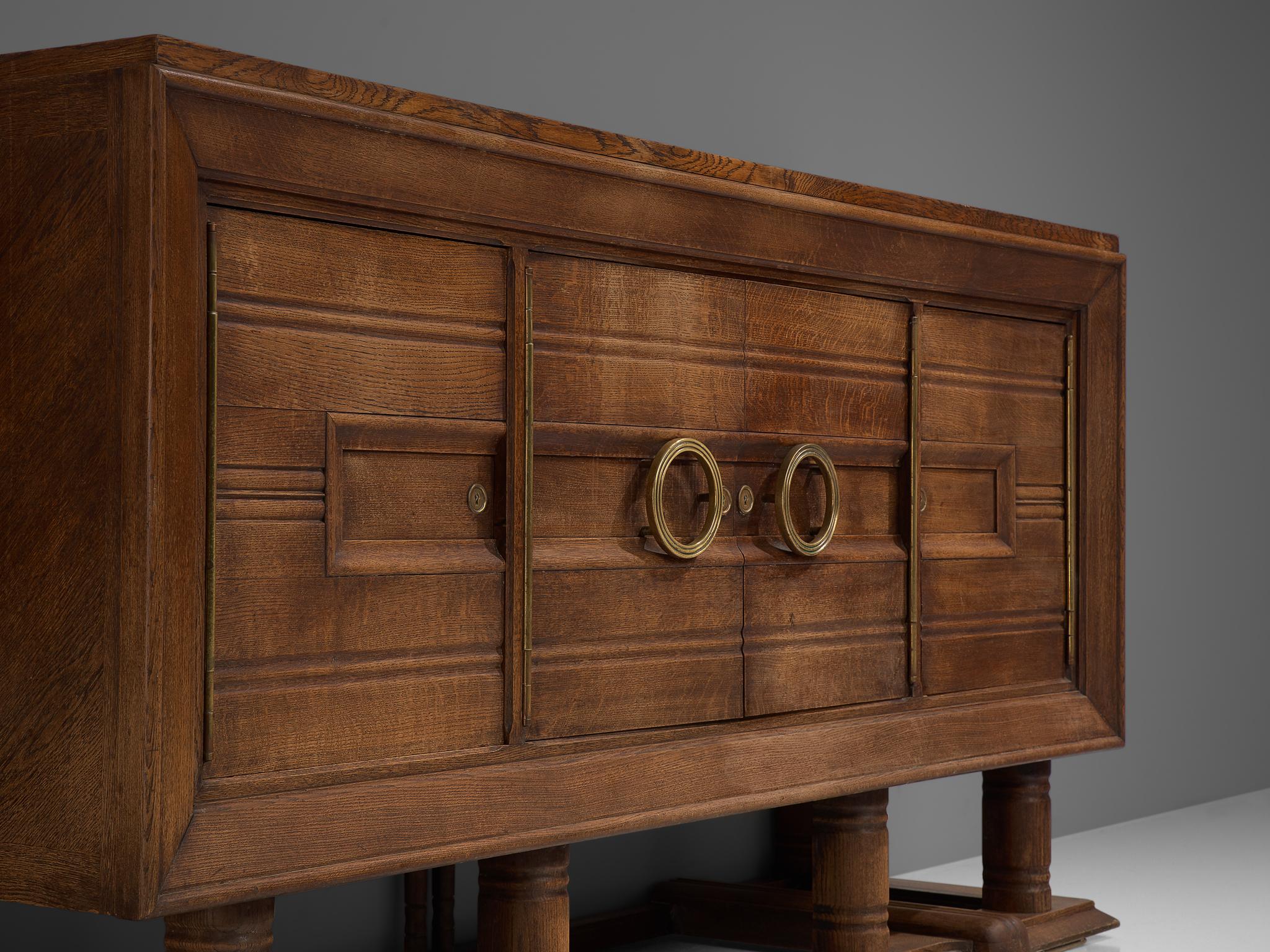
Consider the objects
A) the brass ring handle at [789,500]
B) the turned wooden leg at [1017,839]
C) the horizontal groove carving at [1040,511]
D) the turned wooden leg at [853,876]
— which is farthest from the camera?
the turned wooden leg at [1017,839]

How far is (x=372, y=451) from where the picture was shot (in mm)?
1270

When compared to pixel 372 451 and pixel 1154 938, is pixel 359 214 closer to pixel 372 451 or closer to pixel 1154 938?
pixel 372 451

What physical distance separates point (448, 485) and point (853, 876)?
687 millimetres

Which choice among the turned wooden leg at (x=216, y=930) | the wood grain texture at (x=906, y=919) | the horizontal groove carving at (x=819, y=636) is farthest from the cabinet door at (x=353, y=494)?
the wood grain texture at (x=906, y=919)

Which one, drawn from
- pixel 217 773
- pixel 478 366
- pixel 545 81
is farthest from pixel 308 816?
pixel 545 81

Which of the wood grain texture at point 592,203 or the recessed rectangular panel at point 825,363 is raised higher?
the wood grain texture at point 592,203

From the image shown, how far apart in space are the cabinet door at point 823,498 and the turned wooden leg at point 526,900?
0.83 ft

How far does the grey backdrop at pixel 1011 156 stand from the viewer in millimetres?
1986

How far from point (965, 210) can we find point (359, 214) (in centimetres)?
80

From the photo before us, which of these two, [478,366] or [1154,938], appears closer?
[478,366]

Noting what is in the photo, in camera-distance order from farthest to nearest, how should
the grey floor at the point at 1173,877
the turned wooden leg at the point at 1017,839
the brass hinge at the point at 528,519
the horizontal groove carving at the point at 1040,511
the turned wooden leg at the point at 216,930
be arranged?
the grey floor at the point at 1173,877
the turned wooden leg at the point at 1017,839
the horizontal groove carving at the point at 1040,511
the brass hinge at the point at 528,519
the turned wooden leg at the point at 216,930

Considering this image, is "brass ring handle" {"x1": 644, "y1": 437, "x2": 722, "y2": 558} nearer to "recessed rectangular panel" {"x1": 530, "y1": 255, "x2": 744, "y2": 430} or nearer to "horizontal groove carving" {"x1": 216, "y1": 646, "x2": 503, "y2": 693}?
"recessed rectangular panel" {"x1": 530, "y1": 255, "x2": 744, "y2": 430}

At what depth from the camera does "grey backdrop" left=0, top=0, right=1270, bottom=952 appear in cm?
199

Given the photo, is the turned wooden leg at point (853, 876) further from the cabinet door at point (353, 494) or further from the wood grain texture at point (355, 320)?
the wood grain texture at point (355, 320)
